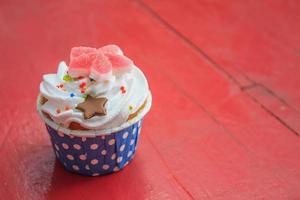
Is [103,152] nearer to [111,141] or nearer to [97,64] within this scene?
[111,141]

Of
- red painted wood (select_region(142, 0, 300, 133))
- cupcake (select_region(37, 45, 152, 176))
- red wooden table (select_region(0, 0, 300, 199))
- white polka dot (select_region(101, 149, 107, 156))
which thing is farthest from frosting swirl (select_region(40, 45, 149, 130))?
red painted wood (select_region(142, 0, 300, 133))

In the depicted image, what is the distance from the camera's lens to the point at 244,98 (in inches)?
76.7

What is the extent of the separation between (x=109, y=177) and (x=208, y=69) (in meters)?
0.79

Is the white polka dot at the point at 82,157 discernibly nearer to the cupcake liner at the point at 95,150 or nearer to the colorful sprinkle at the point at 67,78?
the cupcake liner at the point at 95,150

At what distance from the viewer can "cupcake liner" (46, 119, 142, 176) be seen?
4.73 feet

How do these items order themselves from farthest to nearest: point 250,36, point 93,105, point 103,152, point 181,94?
point 250,36, point 181,94, point 103,152, point 93,105

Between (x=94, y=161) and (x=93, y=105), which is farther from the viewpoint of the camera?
(x=94, y=161)

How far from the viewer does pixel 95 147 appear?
1.46 m

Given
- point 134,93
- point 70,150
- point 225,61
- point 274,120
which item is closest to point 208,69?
point 225,61

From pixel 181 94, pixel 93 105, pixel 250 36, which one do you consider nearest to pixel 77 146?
pixel 93 105

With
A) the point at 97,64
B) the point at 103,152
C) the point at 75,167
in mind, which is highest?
the point at 97,64

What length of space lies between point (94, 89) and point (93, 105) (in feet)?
0.18

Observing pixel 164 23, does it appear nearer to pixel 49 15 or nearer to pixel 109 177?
pixel 49 15

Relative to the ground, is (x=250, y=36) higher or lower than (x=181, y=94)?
higher
